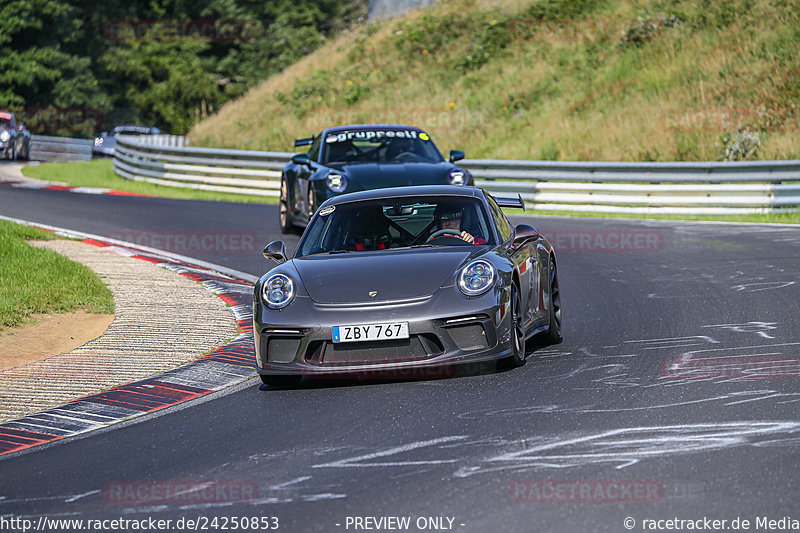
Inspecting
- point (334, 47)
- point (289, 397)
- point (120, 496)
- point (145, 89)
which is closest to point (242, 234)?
point (289, 397)

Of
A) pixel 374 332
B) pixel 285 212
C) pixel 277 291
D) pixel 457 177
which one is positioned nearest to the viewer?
pixel 374 332

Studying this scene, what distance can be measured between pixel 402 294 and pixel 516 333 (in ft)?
2.85

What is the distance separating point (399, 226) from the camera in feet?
29.8

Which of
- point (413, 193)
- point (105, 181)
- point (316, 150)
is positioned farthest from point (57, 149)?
point (413, 193)

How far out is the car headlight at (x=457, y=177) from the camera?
15.5 m

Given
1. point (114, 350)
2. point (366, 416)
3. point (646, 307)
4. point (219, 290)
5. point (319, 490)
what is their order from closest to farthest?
1. point (319, 490)
2. point (366, 416)
3. point (114, 350)
4. point (646, 307)
5. point (219, 290)

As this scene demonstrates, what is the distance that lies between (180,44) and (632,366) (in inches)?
2334

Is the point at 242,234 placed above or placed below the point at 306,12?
below

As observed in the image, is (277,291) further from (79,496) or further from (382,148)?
(382,148)

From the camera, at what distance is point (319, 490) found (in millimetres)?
5402

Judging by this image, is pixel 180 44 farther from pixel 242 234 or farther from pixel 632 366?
pixel 632 366

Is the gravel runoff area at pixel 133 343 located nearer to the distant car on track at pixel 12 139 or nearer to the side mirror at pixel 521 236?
the side mirror at pixel 521 236

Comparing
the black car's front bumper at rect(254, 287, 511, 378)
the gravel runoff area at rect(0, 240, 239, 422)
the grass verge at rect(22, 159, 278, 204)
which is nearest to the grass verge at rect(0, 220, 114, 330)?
the gravel runoff area at rect(0, 240, 239, 422)

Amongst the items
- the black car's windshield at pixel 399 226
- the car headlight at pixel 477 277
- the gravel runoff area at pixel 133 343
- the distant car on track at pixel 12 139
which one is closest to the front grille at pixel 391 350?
the car headlight at pixel 477 277
